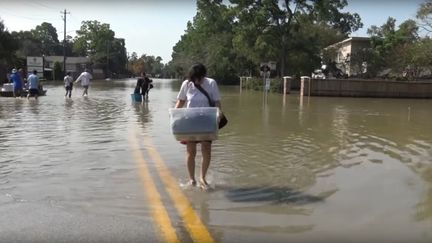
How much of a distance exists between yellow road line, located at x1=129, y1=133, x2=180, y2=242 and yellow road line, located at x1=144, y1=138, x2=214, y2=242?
166 mm

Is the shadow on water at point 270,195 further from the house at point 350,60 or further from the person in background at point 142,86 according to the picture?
the house at point 350,60

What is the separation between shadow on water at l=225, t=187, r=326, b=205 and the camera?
21.3 feet

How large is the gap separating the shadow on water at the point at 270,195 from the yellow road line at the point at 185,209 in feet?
2.02

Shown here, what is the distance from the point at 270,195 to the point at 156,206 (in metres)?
1.48

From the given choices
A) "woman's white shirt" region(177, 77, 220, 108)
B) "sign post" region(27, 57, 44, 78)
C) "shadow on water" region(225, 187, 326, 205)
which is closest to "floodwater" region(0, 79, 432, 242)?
"shadow on water" region(225, 187, 326, 205)

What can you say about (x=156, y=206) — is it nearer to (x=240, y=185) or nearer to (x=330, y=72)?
(x=240, y=185)

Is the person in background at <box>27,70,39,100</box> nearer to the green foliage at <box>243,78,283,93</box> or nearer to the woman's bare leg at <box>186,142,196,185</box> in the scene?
the woman's bare leg at <box>186,142,196,185</box>

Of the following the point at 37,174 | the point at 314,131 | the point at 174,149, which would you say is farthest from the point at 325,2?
the point at 37,174

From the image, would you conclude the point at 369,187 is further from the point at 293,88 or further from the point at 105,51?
the point at 105,51

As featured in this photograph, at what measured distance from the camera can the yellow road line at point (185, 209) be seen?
5160 millimetres

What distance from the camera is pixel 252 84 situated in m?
50.1

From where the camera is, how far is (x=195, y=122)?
6.71 m

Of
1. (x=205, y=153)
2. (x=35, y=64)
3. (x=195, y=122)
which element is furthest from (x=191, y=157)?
(x=35, y=64)

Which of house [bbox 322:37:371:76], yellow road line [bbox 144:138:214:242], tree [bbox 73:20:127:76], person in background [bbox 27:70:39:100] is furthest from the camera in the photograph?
tree [bbox 73:20:127:76]
